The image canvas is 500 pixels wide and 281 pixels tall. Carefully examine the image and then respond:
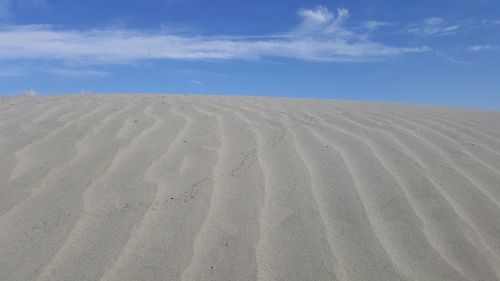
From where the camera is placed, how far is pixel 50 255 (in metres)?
1.87

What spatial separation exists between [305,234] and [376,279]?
1.31 feet

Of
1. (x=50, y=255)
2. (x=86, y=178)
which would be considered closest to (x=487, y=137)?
(x=86, y=178)

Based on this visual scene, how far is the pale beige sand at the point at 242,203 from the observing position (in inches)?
74.1

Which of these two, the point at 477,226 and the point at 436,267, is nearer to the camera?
the point at 436,267

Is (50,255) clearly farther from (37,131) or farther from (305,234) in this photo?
(37,131)

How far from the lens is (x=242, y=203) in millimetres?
2404

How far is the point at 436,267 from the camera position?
192 cm

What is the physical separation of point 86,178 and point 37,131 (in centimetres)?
133

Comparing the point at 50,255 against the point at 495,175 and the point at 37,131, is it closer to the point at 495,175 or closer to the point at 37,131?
the point at 37,131

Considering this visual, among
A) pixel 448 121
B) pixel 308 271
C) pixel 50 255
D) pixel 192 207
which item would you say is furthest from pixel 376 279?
pixel 448 121

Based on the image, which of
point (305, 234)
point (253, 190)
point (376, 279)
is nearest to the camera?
point (376, 279)

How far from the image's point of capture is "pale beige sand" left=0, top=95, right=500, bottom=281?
1882mm

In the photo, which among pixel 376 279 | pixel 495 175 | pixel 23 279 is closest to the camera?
pixel 23 279

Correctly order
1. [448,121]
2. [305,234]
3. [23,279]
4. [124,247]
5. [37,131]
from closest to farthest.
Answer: [23,279] → [124,247] → [305,234] → [37,131] → [448,121]
